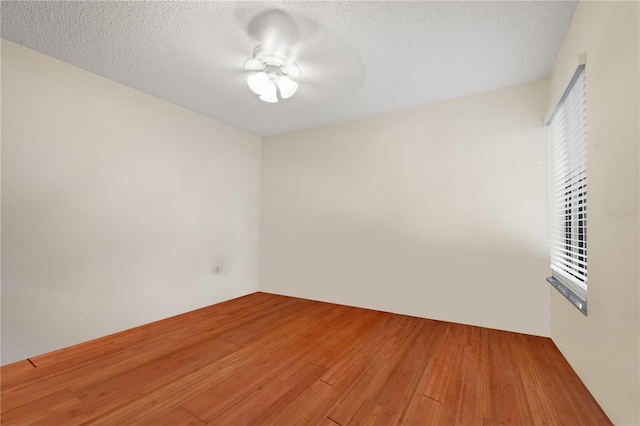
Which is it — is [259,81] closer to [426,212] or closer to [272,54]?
[272,54]

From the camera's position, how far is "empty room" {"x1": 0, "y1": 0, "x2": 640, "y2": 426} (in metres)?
1.53

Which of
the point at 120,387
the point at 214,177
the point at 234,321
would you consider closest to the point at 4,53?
the point at 214,177

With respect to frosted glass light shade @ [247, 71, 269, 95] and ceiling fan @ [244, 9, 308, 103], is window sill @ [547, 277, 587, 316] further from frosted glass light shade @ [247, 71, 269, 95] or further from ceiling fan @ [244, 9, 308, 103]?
frosted glass light shade @ [247, 71, 269, 95]

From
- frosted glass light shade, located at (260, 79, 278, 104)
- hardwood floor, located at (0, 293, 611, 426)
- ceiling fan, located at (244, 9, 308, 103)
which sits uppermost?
ceiling fan, located at (244, 9, 308, 103)

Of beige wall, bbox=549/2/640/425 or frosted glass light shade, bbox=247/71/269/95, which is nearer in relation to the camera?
beige wall, bbox=549/2/640/425

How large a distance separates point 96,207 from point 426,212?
3449 millimetres

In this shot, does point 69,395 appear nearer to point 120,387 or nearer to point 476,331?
point 120,387

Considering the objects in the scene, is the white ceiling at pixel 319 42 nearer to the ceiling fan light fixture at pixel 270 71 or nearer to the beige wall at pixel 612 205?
the ceiling fan light fixture at pixel 270 71

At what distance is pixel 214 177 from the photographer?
12.2 feet

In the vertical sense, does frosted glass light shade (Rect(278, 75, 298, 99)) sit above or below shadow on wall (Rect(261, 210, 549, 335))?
above

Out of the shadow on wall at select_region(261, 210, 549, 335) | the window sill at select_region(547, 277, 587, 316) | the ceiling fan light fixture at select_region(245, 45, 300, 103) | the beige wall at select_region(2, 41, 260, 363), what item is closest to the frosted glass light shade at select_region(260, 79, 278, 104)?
the ceiling fan light fixture at select_region(245, 45, 300, 103)

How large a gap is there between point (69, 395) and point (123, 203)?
1.72 m

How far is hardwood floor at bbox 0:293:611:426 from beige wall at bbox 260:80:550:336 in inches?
17.5

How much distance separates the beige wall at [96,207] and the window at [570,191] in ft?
12.2
